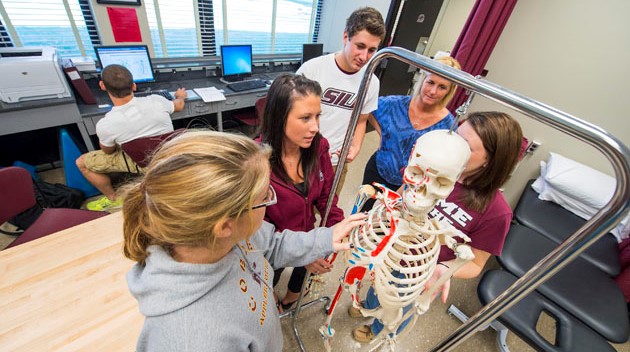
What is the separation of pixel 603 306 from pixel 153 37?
4.20 m

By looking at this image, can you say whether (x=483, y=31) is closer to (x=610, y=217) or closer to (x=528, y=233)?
(x=528, y=233)

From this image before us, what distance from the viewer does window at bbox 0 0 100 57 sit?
2.13 meters

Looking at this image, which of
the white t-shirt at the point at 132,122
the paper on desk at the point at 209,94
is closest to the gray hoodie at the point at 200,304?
the white t-shirt at the point at 132,122

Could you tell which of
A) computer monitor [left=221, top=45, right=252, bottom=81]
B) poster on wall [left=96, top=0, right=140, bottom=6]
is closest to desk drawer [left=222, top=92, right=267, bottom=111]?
computer monitor [left=221, top=45, right=252, bottom=81]

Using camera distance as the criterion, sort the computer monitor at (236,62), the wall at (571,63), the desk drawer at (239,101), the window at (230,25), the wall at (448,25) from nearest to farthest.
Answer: the wall at (571,63) < the window at (230,25) < the desk drawer at (239,101) < the computer monitor at (236,62) < the wall at (448,25)

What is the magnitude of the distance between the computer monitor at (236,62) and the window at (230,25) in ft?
0.99

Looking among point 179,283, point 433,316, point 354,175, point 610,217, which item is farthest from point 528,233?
point 179,283

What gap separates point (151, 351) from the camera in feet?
1.81

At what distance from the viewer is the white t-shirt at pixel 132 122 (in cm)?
187

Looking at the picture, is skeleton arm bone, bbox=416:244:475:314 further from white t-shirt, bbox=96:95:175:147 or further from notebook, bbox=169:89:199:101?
notebook, bbox=169:89:199:101

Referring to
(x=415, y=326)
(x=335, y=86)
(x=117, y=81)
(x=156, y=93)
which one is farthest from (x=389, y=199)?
(x=156, y=93)

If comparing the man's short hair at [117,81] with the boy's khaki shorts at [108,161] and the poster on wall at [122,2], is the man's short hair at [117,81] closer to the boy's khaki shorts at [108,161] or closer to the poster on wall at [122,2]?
the boy's khaki shorts at [108,161]

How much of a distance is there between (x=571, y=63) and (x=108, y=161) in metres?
3.91

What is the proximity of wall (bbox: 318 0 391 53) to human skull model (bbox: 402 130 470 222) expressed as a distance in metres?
3.29
